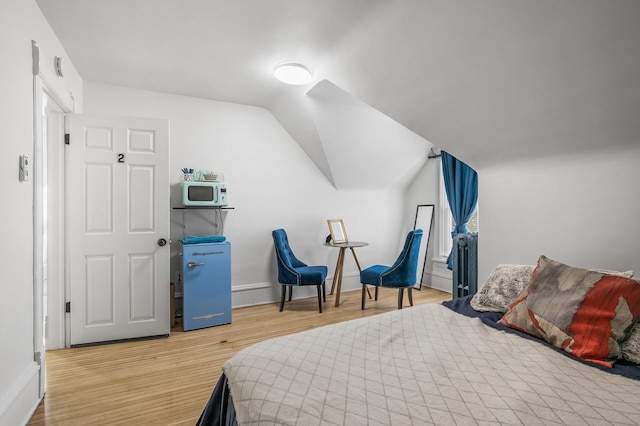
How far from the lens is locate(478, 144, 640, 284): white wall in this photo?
202cm

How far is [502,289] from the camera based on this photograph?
202cm

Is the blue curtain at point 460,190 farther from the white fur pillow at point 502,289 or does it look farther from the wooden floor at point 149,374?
the white fur pillow at point 502,289

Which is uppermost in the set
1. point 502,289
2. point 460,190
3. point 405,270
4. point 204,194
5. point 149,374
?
point 460,190

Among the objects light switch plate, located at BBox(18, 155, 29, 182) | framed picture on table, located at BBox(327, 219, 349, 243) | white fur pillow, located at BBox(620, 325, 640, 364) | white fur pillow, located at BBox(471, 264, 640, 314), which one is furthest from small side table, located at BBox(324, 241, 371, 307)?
light switch plate, located at BBox(18, 155, 29, 182)

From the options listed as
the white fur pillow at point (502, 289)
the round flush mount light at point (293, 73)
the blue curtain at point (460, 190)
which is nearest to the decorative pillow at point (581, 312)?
the white fur pillow at point (502, 289)

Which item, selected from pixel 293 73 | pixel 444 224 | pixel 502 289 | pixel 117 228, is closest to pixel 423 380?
pixel 502 289

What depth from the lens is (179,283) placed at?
3.80 metres

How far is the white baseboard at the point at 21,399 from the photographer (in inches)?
65.8

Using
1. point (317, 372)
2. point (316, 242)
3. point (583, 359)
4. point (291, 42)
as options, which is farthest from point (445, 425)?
point (316, 242)

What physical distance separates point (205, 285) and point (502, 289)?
2.80 m

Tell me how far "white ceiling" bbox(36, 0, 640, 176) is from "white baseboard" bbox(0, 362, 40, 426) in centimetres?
244

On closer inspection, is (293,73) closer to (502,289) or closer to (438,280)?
(502,289)

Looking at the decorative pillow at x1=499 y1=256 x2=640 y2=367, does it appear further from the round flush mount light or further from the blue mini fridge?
the blue mini fridge

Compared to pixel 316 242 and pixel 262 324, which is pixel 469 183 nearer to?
pixel 316 242
